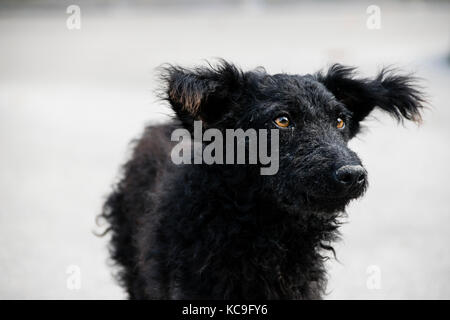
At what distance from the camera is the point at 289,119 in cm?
312

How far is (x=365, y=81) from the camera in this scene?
3.68 metres

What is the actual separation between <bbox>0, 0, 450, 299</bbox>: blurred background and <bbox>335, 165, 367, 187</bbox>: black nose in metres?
1.23

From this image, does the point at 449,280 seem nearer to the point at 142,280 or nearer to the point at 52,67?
the point at 142,280

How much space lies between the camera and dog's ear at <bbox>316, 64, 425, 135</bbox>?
3.65m

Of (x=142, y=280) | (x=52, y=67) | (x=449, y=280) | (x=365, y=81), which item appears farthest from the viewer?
(x=52, y=67)

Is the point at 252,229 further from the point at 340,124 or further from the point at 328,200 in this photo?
the point at 340,124

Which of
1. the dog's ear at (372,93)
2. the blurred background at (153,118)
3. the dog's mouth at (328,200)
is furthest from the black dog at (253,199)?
the blurred background at (153,118)

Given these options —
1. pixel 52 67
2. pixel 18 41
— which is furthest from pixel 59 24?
pixel 52 67

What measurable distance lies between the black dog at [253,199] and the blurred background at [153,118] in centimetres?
46

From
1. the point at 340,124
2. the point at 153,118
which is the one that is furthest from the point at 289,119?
the point at 153,118

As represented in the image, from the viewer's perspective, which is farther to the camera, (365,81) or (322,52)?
(322,52)

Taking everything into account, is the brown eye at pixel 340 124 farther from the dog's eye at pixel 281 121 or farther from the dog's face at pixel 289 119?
the dog's eye at pixel 281 121

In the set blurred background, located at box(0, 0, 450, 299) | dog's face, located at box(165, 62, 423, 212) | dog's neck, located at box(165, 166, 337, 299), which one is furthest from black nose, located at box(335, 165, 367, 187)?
blurred background, located at box(0, 0, 450, 299)

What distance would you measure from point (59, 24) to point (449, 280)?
20.3 metres
